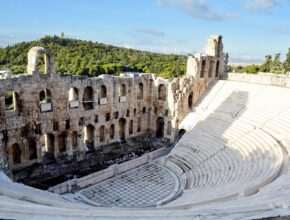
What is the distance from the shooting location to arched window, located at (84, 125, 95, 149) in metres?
26.8

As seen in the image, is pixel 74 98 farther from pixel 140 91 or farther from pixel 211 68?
pixel 211 68

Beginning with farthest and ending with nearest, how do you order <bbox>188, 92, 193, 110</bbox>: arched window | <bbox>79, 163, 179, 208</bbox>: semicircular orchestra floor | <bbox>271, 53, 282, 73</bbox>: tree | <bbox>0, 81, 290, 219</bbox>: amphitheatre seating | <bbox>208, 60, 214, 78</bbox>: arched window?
<bbox>271, 53, 282, 73</bbox>: tree
<bbox>208, 60, 214, 78</bbox>: arched window
<bbox>188, 92, 193, 110</bbox>: arched window
<bbox>79, 163, 179, 208</bbox>: semicircular orchestra floor
<bbox>0, 81, 290, 219</bbox>: amphitheatre seating

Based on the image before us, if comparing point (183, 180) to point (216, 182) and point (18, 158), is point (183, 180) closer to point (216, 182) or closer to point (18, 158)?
point (216, 182)

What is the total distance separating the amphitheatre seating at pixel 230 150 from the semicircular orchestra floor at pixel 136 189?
0.80 m

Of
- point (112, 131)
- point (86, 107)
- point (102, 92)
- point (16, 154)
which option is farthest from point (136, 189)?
point (102, 92)

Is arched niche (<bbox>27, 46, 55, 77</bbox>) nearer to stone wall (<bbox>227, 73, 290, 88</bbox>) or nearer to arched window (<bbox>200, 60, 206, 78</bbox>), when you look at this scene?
arched window (<bbox>200, 60, 206, 78</bbox>)

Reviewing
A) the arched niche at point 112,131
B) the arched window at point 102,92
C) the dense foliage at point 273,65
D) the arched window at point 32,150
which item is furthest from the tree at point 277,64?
the arched window at point 32,150

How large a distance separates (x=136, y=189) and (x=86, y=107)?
28.0 ft

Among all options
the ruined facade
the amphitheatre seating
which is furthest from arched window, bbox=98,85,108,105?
the amphitheatre seating

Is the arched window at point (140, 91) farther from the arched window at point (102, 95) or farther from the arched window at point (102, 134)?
the arched window at point (102, 134)

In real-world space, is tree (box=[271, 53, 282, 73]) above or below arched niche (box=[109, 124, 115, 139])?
above

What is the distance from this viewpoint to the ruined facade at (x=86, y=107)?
21.6 metres

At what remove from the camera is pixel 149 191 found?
844 inches

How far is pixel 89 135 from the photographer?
2731 cm
